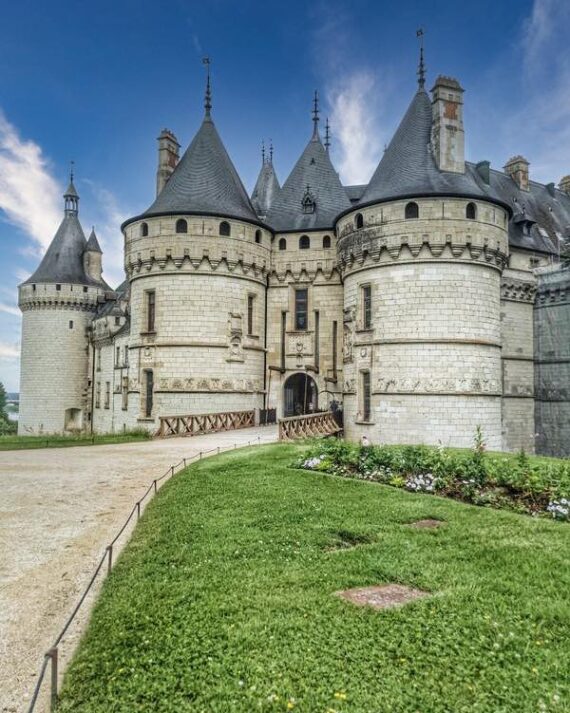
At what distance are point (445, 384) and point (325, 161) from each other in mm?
16874

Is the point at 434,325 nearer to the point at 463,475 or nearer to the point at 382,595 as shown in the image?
the point at 463,475

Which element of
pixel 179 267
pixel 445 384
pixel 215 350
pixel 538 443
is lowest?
pixel 538 443

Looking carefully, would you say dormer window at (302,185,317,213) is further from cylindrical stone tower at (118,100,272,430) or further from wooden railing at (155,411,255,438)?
wooden railing at (155,411,255,438)

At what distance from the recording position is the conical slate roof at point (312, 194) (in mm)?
28844

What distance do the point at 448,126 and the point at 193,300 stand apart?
1414cm

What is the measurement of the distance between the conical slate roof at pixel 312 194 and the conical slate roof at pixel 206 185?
2.30 m

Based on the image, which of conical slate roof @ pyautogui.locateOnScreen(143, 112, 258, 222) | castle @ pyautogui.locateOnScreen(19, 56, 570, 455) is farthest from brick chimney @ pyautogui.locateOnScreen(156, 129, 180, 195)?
conical slate roof @ pyautogui.locateOnScreen(143, 112, 258, 222)

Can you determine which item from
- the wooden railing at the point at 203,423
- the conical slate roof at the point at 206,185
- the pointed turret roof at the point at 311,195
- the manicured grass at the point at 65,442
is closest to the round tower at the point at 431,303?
the wooden railing at the point at 203,423

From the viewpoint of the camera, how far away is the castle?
21.9 meters

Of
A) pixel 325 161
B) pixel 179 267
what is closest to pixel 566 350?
pixel 325 161

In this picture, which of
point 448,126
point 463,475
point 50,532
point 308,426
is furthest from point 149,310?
point 463,475

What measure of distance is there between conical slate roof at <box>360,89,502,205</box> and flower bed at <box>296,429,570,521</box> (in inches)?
542

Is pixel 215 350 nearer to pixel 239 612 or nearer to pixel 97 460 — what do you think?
pixel 97 460

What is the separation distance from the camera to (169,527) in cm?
803
